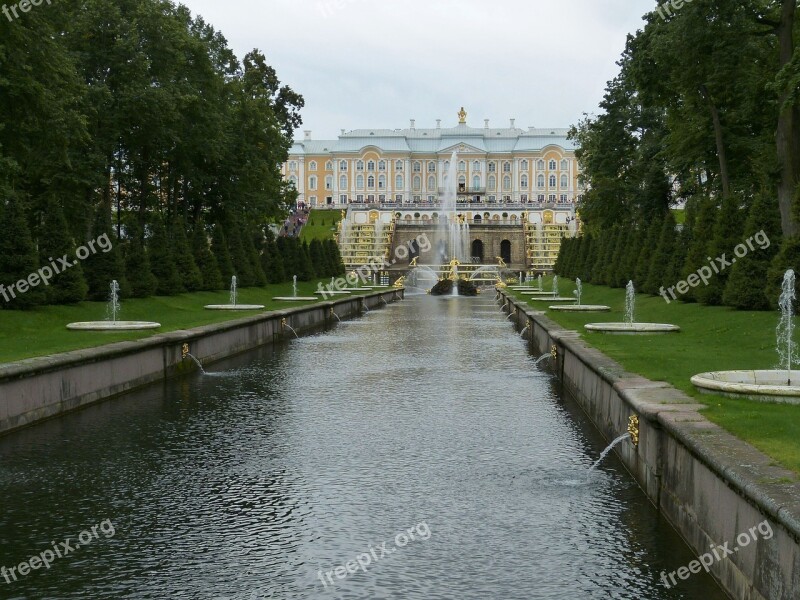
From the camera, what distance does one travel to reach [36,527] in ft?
24.4

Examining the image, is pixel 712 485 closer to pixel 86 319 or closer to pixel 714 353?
pixel 714 353

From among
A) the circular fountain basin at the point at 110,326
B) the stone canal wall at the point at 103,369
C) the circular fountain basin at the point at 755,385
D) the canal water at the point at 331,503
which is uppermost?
the circular fountain basin at the point at 755,385

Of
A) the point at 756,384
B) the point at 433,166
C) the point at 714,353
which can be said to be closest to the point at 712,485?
the point at 756,384

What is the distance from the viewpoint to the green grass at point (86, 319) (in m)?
14.9

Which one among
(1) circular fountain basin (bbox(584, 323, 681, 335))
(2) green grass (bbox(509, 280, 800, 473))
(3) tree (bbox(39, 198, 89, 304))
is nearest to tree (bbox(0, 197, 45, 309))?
(3) tree (bbox(39, 198, 89, 304))

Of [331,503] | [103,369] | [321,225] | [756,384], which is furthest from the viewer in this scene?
[321,225]

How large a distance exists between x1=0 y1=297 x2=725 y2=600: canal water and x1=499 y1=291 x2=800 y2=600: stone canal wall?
209 millimetres

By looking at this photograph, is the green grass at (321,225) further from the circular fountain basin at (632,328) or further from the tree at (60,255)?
the circular fountain basin at (632,328)

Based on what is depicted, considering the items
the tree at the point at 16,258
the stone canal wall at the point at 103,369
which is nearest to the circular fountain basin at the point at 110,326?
the stone canal wall at the point at 103,369

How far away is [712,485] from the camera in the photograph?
636cm

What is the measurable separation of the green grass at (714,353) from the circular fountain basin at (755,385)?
4.8 inches

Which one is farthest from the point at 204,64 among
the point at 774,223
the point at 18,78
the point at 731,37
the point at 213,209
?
the point at 774,223

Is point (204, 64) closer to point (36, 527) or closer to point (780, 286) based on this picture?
point (780, 286)

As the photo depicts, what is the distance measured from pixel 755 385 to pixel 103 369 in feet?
28.9
